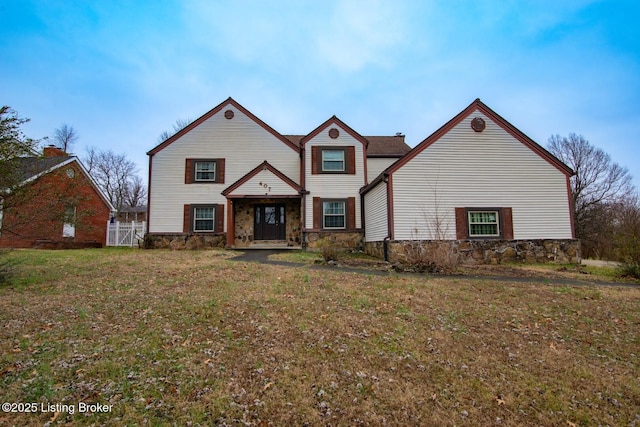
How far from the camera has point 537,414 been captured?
3180 mm

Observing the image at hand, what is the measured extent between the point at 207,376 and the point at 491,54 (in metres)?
21.0

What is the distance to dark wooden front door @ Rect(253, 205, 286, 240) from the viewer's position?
61.2 ft

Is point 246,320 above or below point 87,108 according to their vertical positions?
below

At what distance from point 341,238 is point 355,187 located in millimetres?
2862

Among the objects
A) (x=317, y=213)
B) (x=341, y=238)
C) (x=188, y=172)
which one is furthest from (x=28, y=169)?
(x=341, y=238)

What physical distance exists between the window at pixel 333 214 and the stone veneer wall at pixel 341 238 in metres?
0.45

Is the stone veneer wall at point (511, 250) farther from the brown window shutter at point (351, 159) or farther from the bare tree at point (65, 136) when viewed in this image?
the bare tree at point (65, 136)

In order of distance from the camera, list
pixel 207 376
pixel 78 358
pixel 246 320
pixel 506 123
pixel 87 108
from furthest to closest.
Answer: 1. pixel 87 108
2. pixel 506 123
3. pixel 246 320
4. pixel 78 358
5. pixel 207 376

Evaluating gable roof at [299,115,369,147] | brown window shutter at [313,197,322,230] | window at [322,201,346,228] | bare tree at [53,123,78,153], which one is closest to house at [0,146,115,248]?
brown window shutter at [313,197,322,230]

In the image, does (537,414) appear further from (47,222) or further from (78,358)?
(47,222)

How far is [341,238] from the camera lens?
1711 cm

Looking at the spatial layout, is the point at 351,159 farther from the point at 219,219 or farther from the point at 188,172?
the point at 188,172

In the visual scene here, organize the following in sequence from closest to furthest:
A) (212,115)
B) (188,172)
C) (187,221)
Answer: (187,221), (188,172), (212,115)

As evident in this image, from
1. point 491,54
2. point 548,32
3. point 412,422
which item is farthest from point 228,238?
point 548,32
